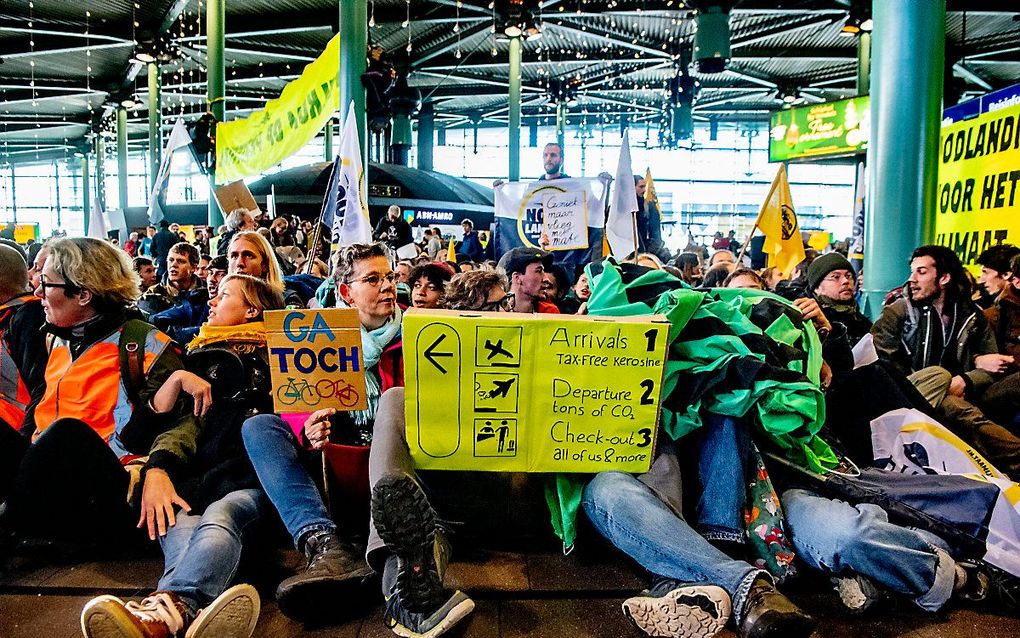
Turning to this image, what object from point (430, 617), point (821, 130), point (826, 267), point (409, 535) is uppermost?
point (821, 130)

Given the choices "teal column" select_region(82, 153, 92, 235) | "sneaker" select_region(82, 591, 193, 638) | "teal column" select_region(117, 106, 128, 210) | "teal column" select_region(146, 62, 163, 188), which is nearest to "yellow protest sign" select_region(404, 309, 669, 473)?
"sneaker" select_region(82, 591, 193, 638)

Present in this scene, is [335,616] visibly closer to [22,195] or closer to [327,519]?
[327,519]

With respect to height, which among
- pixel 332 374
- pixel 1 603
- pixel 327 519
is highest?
pixel 332 374

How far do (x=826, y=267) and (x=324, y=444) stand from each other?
288 cm

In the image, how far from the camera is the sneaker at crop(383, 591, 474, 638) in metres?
2.19

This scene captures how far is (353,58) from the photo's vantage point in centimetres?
848

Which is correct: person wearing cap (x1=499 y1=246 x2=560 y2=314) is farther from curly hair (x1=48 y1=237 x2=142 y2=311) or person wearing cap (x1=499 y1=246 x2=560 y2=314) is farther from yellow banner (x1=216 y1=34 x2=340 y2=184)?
yellow banner (x1=216 y1=34 x2=340 y2=184)

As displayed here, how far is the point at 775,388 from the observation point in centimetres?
256

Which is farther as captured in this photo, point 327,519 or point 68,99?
point 68,99

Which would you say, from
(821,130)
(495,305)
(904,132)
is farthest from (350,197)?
(821,130)

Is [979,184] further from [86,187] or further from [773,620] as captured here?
[86,187]

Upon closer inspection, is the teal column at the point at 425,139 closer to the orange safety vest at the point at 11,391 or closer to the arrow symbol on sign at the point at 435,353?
the orange safety vest at the point at 11,391

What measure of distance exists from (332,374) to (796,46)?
72.1 feet

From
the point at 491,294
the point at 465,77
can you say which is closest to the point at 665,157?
the point at 465,77
